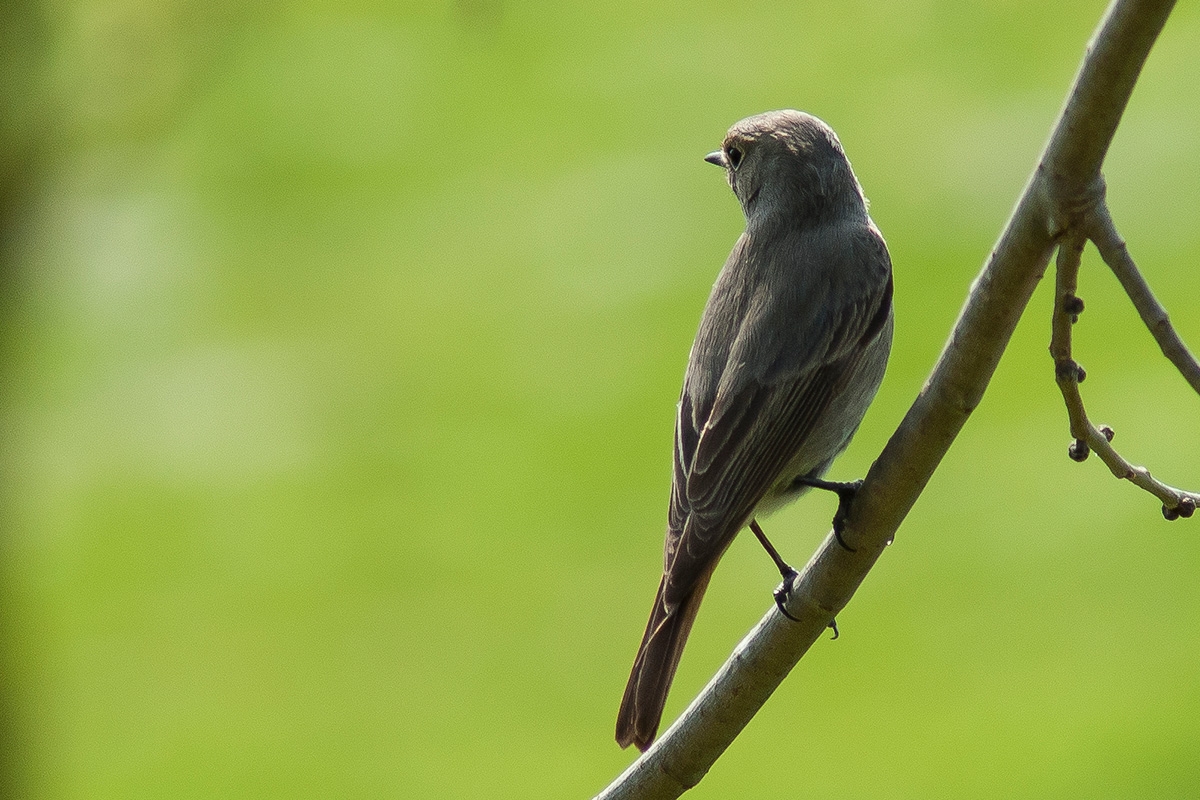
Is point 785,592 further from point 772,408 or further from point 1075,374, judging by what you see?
point 1075,374

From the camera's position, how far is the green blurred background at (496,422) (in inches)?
297

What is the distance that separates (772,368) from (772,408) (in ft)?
0.40

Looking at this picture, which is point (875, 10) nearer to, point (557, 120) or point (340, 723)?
point (557, 120)

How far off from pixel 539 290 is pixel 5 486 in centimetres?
575

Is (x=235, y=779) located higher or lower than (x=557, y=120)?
lower

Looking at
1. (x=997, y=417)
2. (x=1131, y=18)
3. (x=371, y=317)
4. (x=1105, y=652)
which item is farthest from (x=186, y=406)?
(x=1131, y=18)

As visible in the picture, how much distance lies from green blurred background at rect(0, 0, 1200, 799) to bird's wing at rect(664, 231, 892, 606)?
1.36 meters

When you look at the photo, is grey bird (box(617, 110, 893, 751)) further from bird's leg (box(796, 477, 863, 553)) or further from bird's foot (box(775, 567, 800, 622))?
bird's leg (box(796, 477, 863, 553))

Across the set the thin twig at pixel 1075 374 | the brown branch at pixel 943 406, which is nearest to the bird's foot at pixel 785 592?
the brown branch at pixel 943 406

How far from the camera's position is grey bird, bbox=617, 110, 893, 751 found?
3891 mm

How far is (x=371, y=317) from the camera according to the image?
40.7 feet

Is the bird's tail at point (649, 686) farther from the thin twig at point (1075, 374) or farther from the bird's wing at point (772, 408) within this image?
the thin twig at point (1075, 374)

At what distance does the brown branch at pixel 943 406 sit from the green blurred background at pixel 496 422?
1.47 m

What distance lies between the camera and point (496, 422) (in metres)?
A: 10.8
